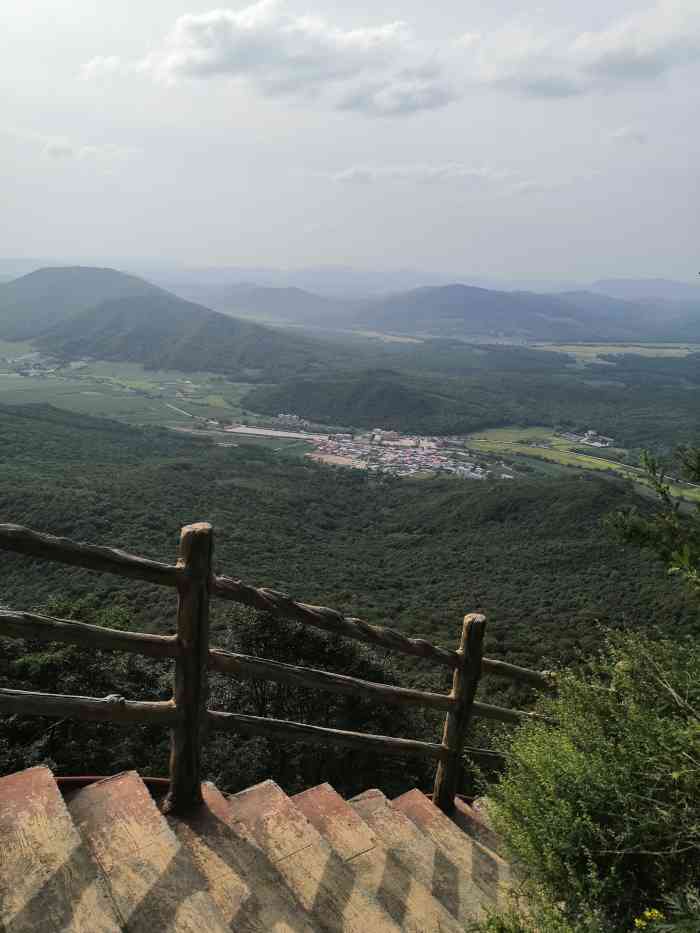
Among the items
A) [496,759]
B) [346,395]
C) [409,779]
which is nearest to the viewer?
[496,759]

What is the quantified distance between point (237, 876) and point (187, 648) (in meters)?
0.80

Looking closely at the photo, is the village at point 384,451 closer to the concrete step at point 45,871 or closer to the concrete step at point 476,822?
the concrete step at point 476,822

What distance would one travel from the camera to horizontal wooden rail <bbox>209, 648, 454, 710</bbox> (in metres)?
2.52

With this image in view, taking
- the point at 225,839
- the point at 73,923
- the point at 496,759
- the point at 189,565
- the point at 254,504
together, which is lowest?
the point at 254,504

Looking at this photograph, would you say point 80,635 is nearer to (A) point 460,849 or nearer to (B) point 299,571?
(A) point 460,849

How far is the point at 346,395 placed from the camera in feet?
358

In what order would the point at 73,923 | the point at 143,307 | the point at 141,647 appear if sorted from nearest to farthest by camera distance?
the point at 73,923 < the point at 141,647 < the point at 143,307

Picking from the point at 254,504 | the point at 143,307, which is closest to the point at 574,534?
the point at 254,504

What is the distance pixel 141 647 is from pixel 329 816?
1242 millimetres

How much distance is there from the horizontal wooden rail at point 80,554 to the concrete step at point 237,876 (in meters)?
0.97

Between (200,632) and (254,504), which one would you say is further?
(254,504)

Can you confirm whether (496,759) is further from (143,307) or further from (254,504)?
(143,307)

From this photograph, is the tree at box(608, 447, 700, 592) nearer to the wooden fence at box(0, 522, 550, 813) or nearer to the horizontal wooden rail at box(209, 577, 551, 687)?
the horizontal wooden rail at box(209, 577, 551, 687)

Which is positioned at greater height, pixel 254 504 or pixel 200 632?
pixel 200 632
